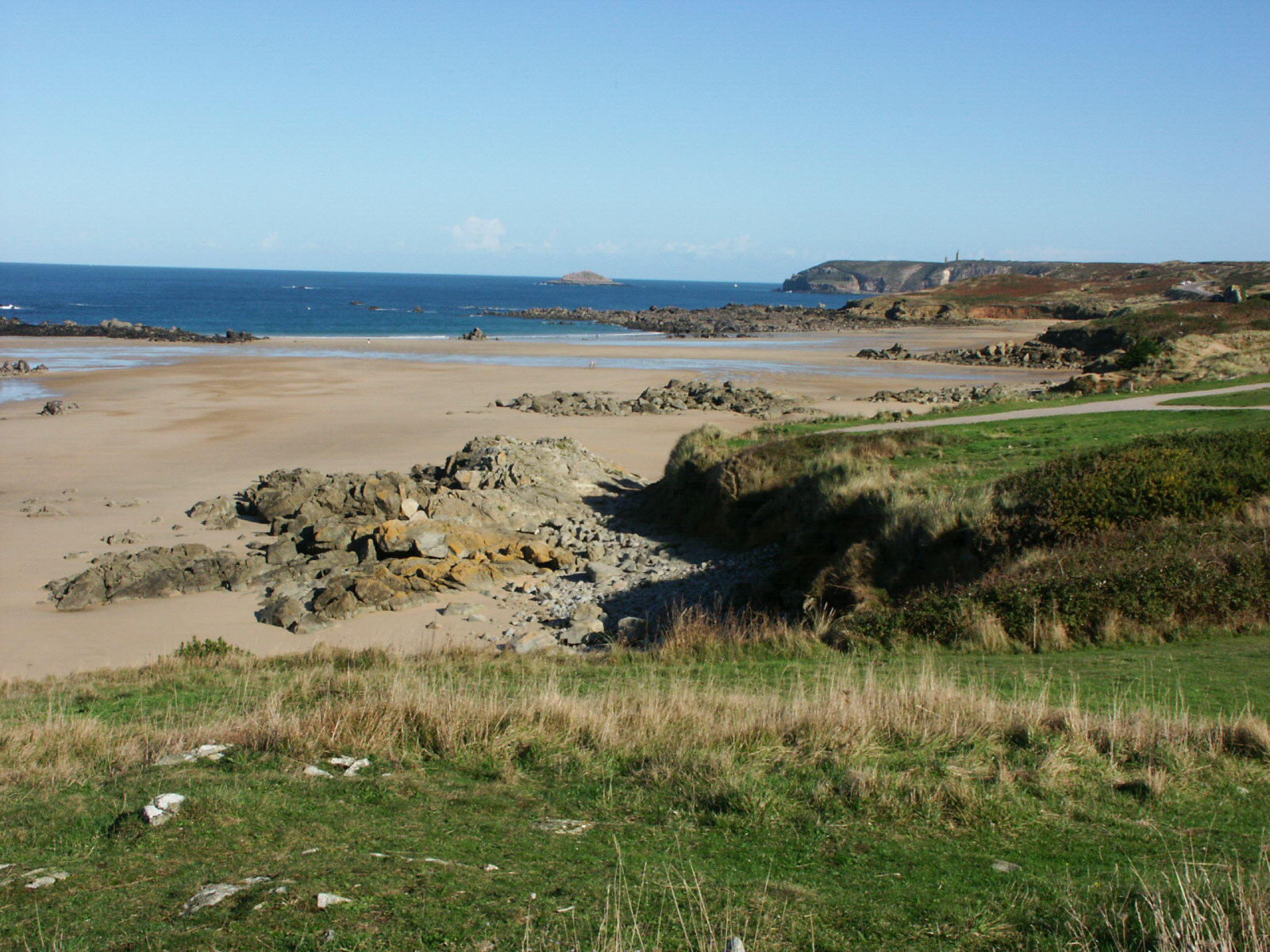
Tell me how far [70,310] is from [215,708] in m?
112

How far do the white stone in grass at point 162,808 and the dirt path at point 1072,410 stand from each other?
646 inches

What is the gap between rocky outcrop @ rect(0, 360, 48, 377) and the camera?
166ft

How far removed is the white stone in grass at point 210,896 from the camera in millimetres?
4684

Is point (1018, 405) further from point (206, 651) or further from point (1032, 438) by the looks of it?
point (206, 651)

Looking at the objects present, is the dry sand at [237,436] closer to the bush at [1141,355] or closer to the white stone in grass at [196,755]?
the white stone in grass at [196,755]

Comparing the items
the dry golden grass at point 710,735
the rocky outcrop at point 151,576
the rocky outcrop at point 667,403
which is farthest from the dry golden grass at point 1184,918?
the rocky outcrop at point 667,403

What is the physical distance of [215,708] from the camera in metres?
9.43

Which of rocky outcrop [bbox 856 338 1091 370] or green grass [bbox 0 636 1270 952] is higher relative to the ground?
rocky outcrop [bbox 856 338 1091 370]

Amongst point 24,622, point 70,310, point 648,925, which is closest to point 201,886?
point 648,925

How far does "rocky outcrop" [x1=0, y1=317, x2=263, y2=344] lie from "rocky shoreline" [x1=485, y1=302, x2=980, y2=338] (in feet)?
119

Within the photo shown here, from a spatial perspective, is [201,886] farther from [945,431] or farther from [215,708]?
[945,431]

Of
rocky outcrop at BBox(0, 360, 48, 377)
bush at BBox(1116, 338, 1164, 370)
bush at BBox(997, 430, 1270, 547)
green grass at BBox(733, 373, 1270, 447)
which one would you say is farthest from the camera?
rocky outcrop at BBox(0, 360, 48, 377)

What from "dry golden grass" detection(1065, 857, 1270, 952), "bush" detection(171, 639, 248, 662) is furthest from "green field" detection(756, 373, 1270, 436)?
"dry golden grass" detection(1065, 857, 1270, 952)

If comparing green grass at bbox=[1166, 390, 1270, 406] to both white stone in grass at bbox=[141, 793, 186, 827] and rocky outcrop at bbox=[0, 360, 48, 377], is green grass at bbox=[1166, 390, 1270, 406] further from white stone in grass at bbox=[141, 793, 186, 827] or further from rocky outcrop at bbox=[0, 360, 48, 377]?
rocky outcrop at bbox=[0, 360, 48, 377]
